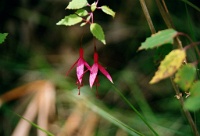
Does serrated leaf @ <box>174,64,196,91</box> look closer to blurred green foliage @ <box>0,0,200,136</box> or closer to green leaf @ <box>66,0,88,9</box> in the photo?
green leaf @ <box>66,0,88,9</box>

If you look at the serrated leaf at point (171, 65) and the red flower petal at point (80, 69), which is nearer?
the serrated leaf at point (171, 65)

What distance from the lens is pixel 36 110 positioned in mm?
1600

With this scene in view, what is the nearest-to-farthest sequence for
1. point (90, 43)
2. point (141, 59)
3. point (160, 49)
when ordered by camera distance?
point (160, 49) < point (141, 59) < point (90, 43)

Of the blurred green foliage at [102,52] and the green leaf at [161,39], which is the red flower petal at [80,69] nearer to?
the green leaf at [161,39]

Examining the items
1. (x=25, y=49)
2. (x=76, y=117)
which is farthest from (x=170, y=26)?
(x=25, y=49)

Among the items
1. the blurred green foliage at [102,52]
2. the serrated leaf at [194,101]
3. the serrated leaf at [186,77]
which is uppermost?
the serrated leaf at [186,77]

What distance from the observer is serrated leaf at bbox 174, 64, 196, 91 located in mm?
465

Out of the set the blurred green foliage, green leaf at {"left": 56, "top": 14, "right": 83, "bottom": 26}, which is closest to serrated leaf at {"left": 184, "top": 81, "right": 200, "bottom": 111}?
green leaf at {"left": 56, "top": 14, "right": 83, "bottom": 26}

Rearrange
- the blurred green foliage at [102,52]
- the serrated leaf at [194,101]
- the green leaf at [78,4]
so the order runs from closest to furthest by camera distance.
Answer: the serrated leaf at [194,101] < the green leaf at [78,4] < the blurred green foliage at [102,52]

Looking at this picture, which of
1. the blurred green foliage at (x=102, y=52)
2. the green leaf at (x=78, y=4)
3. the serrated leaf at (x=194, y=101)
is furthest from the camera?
the blurred green foliage at (x=102, y=52)

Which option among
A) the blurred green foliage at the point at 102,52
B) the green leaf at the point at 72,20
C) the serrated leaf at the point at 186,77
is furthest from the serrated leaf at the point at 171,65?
the blurred green foliage at the point at 102,52

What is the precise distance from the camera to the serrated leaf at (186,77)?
47 cm

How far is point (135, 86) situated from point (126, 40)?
11.8 inches

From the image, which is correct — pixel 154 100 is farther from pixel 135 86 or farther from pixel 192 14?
pixel 192 14
